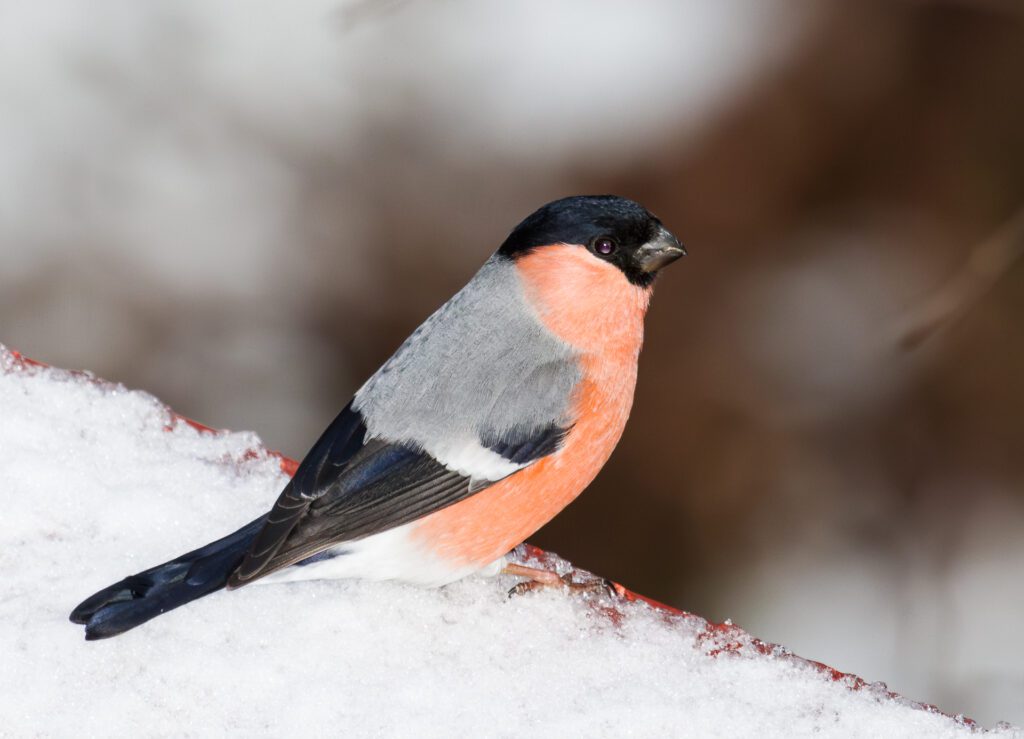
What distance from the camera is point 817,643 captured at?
410 cm

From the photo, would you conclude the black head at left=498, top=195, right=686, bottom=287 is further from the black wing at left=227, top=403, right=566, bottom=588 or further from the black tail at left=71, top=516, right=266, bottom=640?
the black tail at left=71, top=516, right=266, bottom=640

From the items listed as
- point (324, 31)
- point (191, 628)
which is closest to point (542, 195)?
point (324, 31)

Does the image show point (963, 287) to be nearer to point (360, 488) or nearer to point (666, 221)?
point (360, 488)

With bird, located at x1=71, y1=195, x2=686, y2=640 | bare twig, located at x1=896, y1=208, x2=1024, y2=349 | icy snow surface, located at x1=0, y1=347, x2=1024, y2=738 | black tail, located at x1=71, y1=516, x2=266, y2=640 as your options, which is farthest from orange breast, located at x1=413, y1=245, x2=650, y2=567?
bare twig, located at x1=896, y1=208, x2=1024, y2=349

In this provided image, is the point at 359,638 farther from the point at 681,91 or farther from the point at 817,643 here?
the point at 681,91

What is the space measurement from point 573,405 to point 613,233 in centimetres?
33

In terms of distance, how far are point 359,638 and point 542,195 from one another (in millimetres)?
2704

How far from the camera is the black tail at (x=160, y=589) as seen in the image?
2.09m

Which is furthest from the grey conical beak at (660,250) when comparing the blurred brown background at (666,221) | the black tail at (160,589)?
the blurred brown background at (666,221)

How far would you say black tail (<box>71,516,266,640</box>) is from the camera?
2.09 meters

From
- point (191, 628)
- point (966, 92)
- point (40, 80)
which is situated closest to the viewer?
point (191, 628)

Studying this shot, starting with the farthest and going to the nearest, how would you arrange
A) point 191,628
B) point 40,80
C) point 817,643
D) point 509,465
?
point 40,80 → point 817,643 → point 509,465 → point 191,628

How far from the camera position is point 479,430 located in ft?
8.00

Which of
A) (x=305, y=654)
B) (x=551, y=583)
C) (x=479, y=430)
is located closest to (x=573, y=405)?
(x=479, y=430)
